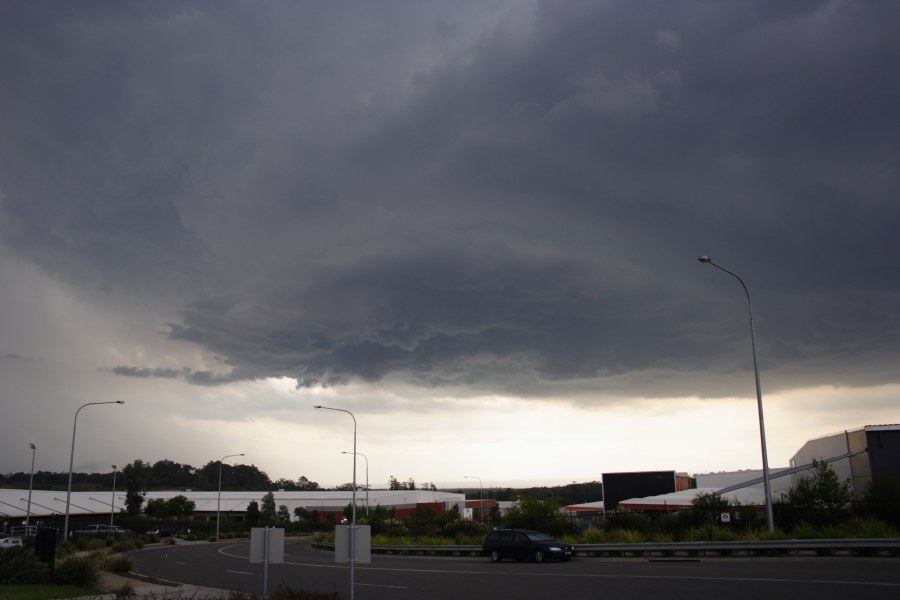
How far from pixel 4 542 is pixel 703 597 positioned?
52.8 meters

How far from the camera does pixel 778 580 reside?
61.1 feet

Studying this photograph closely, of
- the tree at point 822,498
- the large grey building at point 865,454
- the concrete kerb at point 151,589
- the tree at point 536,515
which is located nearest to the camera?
the concrete kerb at point 151,589

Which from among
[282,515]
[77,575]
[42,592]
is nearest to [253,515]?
[282,515]

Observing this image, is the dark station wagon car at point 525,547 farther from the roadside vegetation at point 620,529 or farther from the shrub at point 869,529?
the shrub at point 869,529

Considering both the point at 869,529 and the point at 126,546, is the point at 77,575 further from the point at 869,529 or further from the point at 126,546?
the point at 126,546

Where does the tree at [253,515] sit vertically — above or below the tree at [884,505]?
below

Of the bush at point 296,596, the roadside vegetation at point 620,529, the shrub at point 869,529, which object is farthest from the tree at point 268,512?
the bush at point 296,596

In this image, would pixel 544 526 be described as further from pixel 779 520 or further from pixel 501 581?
pixel 501 581

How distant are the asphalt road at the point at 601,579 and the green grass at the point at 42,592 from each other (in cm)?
424

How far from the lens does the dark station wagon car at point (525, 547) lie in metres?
31.5

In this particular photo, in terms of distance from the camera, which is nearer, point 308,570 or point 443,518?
point 308,570

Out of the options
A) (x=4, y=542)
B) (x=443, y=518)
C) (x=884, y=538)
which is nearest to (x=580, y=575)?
(x=884, y=538)

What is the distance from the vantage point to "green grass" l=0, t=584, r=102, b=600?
796 inches

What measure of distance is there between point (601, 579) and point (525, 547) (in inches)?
439
